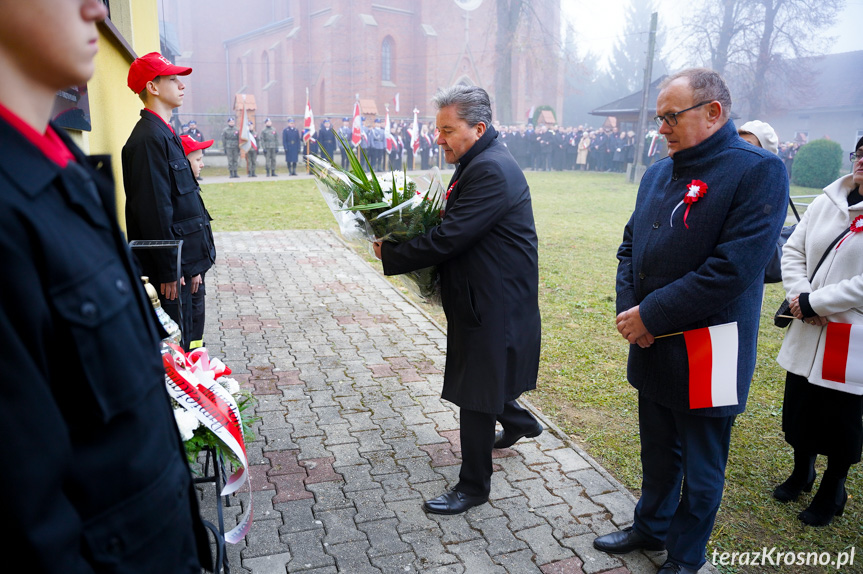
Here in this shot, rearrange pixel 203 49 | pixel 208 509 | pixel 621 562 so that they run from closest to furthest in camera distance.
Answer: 1. pixel 621 562
2. pixel 208 509
3. pixel 203 49

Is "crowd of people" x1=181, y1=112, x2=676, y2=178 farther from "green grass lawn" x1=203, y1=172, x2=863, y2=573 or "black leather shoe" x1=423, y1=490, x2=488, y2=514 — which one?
"black leather shoe" x1=423, y1=490, x2=488, y2=514

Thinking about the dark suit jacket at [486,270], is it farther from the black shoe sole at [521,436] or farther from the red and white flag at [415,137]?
the red and white flag at [415,137]

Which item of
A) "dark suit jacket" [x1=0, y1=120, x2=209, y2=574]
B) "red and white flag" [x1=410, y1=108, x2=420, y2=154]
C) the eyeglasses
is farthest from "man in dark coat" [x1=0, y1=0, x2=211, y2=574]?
"red and white flag" [x1=410, y1=108, x2=420, y2=154]

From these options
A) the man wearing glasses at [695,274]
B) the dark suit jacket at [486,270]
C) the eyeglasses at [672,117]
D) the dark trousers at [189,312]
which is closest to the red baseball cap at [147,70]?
the dark trousers at [189,312]

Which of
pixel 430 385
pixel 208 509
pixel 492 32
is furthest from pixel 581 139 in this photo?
pixel 208 509

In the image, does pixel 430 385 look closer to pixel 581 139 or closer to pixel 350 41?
pixel 581 139

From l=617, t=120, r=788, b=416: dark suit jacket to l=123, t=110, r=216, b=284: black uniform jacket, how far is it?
2808 millimetres

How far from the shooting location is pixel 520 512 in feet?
11.3

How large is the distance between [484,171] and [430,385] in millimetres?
2467

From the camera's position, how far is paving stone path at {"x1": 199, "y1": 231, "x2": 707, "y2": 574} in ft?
10.0

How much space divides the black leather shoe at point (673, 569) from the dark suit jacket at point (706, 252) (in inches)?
29.8

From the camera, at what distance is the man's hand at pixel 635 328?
2.87 m

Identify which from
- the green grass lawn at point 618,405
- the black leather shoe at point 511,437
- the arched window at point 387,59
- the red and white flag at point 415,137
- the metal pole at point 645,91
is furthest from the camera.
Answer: the arched window at point 387,59

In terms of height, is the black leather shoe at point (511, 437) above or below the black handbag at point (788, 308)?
below
